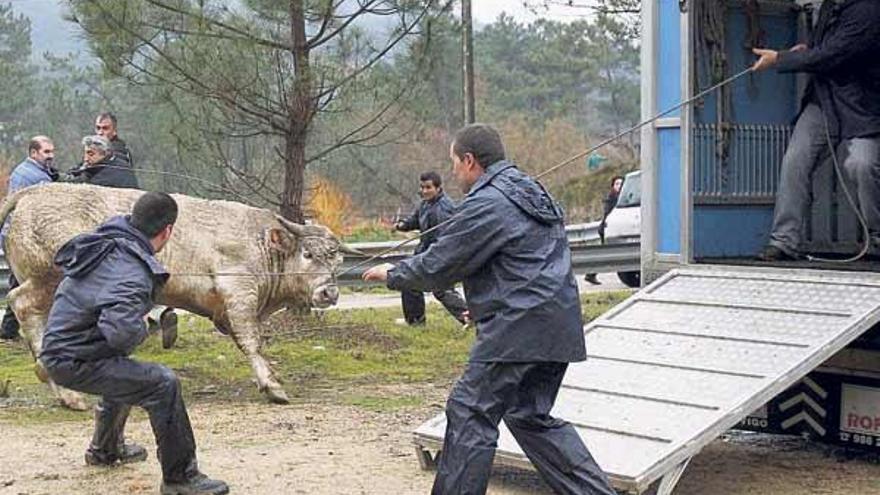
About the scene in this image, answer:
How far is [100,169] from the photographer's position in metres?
11.6

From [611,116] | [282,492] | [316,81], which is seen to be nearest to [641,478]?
[282,492]

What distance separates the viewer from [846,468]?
809 centimetres

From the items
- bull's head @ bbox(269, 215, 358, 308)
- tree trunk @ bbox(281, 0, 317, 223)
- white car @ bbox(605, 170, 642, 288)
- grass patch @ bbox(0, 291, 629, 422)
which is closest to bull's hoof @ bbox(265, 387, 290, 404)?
grass patch @ bbox(0, 291, 629, 422)

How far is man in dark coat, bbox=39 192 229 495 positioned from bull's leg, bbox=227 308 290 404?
106 inches

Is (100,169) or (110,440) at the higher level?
(100,169)

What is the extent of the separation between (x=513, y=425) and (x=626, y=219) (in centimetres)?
1464

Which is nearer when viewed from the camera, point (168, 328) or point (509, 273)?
point (509, 273)

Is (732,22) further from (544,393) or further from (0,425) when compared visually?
(0,425)

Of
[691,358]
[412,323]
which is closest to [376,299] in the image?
[412,323]

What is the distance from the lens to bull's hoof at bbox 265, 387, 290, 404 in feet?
33.0

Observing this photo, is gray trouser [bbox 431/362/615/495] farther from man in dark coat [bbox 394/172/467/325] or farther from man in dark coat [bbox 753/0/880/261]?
man in dark coat [bbox 394/172/467/325]

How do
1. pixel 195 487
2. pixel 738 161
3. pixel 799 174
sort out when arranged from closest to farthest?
pixel 195 487, pixel 799 174, pixel 738 161

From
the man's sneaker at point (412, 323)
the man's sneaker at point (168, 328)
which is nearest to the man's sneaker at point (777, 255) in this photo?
the man's sneaker at point (168, 328)

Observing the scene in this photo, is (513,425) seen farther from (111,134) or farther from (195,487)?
(111,134)
